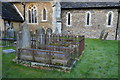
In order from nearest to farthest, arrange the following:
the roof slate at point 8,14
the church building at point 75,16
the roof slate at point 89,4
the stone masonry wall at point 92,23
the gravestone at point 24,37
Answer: the gravestone at point 24,37
the roof slate at point 8,14
the roof slate at point 89,4
the church building at point 75,16
the stone masonry wall at point 92,23

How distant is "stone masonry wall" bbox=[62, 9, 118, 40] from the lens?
48.5 ft

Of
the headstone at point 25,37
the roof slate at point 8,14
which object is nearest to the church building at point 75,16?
the roof slate at point 8,14

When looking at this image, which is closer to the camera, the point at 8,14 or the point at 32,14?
the point at 8,14

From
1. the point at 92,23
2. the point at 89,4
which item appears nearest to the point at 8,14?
the point at 89,4

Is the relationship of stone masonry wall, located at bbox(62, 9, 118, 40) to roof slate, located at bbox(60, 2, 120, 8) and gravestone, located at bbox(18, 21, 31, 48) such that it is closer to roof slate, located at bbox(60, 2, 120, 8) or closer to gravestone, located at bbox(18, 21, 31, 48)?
roof slate, located at bbox(60, 2, 120, 8)

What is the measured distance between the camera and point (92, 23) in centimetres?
1534

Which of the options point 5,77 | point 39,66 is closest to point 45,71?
point 39,66

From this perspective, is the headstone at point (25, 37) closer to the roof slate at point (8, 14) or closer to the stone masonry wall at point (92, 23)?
the roof slate at point (8, 14)

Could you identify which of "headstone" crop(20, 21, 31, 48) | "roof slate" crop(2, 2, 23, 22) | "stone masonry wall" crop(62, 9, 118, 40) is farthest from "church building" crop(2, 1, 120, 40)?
"headstone" crop(20, 21, 31, 48)

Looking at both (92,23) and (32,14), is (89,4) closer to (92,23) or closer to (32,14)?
(92,23)

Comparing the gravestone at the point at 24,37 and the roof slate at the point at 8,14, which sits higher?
the roof slate at the point at 8,14

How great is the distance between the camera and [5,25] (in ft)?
41.5

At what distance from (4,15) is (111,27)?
1488 centimetres

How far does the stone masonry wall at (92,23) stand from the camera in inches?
582
